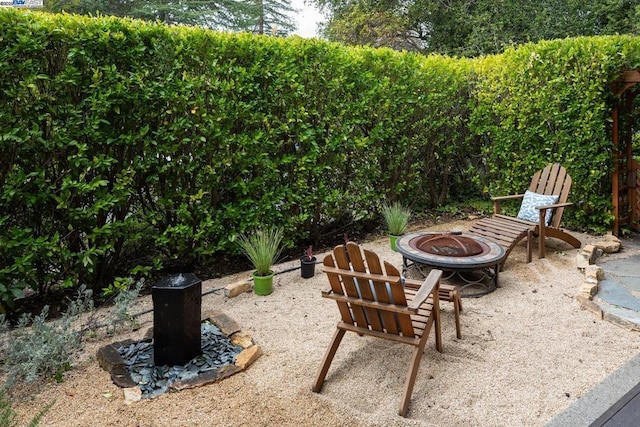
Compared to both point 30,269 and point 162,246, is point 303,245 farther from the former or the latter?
point 30,269

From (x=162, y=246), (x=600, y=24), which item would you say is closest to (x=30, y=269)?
(x=162, y=246)

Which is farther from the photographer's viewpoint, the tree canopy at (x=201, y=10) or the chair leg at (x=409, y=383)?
the tree canopy at (x=201, y=10)

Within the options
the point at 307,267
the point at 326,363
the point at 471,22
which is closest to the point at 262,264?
the point at 307,267

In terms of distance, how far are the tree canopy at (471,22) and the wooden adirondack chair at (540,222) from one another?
18.1 ft

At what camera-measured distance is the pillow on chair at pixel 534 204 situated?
16.3 feet

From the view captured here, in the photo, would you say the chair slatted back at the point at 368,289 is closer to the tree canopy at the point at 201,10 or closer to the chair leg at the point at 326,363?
the chair leg at the point at 326,363

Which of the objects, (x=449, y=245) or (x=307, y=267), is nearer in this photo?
(x=449, y=245)

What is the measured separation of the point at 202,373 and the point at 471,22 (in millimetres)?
11768

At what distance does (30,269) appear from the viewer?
3092 mm

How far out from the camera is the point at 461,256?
3744 millimetres

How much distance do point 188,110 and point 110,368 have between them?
7.40ft

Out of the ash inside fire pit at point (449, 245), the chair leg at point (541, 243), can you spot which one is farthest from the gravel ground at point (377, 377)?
the chair leg at point (541, 243)

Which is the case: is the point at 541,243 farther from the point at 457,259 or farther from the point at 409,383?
the point at 409,383

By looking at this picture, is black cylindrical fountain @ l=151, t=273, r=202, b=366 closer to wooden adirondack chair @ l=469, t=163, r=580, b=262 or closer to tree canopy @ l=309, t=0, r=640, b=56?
wooden adirondack chair @ l=469, t=163, r=580, b=262
